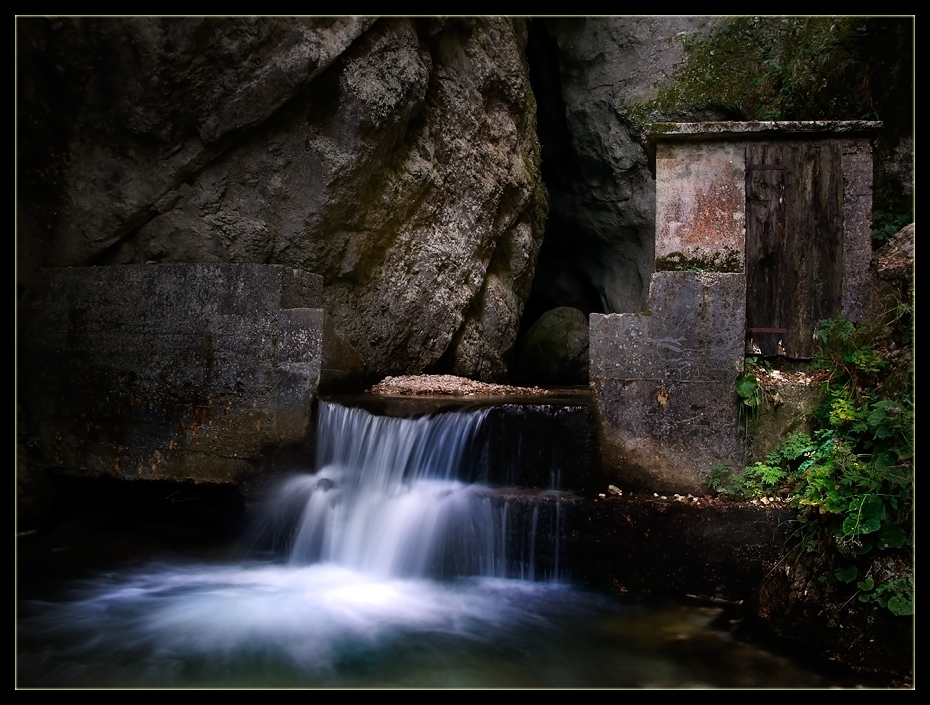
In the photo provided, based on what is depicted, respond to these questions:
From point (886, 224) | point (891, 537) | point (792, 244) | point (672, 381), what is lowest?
point (891, 537)

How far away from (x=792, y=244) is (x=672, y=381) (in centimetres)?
160

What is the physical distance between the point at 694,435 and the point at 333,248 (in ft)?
17.7

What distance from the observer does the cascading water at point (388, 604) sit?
4254 mm

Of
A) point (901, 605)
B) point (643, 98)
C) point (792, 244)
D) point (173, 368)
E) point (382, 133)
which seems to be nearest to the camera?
point (901, 605)

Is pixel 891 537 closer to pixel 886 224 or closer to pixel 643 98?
pixel 886 224

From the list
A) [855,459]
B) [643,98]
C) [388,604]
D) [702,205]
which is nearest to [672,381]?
[855,459]

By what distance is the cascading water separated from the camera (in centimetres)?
425

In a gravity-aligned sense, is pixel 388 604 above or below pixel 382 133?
below

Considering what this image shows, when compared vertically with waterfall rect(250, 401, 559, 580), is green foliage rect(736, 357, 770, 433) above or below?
above

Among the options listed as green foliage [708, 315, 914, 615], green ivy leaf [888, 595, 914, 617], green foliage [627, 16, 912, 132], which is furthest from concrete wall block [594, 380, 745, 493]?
green foliage [627, 16, 912, 132]

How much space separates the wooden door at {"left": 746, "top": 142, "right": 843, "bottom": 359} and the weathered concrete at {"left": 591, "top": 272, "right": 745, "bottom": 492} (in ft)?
1.63

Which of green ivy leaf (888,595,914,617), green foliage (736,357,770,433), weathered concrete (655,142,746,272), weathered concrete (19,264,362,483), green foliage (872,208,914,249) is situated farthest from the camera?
weathered concrete (19,264,362,483)

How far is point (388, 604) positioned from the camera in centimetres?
533

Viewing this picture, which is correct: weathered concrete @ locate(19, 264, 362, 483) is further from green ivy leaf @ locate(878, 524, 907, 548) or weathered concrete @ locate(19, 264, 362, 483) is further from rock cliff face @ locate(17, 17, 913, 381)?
green ivy leaf @ locate(878, 524, 907, 548)
